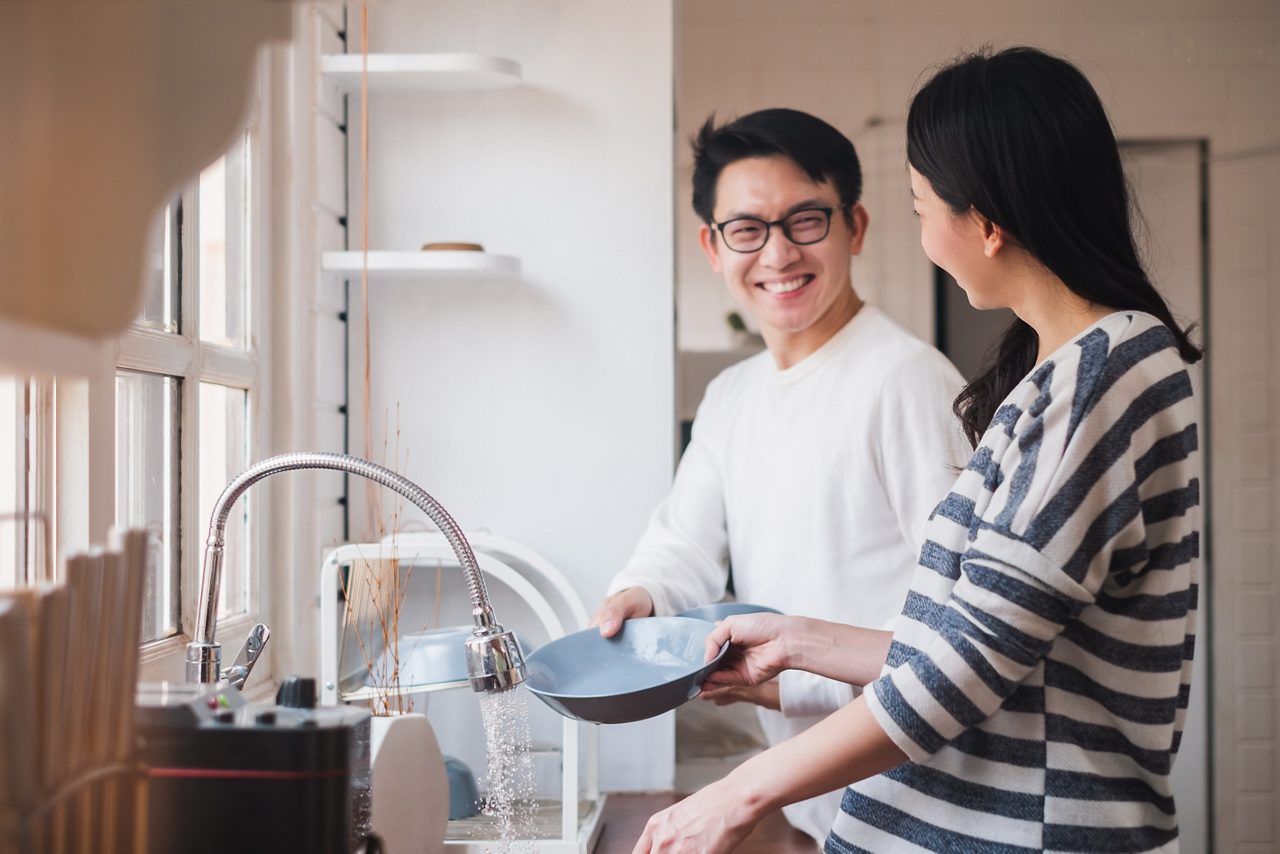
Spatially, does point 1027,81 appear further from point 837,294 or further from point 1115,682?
point 837,294

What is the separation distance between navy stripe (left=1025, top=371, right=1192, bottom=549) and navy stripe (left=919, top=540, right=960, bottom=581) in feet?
0.31

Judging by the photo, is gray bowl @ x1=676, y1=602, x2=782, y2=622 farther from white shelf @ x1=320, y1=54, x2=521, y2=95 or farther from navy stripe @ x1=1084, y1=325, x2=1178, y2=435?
white shelf @ x1=320, y1=54, x2=521, y2=95

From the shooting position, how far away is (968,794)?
89 centimetres

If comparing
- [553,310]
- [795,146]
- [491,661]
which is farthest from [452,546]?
[553,310]

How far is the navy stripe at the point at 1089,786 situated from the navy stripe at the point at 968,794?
0.02m

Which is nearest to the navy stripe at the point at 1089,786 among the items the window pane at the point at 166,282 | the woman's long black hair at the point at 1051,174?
the woman's long black hair at the point at 1051,174

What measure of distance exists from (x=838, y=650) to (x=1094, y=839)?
43cm

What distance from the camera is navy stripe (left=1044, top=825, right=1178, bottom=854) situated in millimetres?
846

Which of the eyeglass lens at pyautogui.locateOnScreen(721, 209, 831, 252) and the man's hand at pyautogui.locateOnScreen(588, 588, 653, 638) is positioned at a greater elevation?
the eyeglass lens at pyautogui.locateOnScreen(721, 209, 831, 252)

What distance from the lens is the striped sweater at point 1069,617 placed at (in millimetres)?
808

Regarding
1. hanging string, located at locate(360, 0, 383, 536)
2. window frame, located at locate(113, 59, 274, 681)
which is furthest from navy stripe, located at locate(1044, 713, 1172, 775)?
hanging string, located at locate(360, 0, 383, 536)

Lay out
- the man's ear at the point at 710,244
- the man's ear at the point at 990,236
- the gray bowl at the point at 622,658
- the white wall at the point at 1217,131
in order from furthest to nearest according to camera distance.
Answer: the white wall at the point at 1217,131 → the man's ear at the point at 710,244 → the gray bowl at the point at 622,658 → the man's ear at the point at 990,236

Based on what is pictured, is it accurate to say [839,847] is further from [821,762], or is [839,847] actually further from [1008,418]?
[1008,418]

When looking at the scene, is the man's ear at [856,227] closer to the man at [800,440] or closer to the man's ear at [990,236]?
the man at [800,440]
